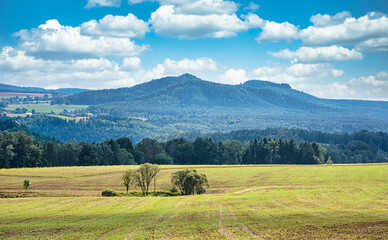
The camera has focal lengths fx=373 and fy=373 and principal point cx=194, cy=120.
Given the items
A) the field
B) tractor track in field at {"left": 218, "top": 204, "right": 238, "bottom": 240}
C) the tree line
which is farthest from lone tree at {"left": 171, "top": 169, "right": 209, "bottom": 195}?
the tree line

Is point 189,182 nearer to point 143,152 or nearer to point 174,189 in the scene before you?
point 174,189

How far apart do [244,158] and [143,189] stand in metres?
101

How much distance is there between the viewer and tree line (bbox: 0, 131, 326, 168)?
4978 inches

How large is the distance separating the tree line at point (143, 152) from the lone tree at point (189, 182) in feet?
249

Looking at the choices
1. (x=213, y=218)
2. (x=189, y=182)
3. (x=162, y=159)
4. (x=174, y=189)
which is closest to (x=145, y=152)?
(x=162, y=159)

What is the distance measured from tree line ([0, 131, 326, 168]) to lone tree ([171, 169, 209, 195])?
7583 centimetres

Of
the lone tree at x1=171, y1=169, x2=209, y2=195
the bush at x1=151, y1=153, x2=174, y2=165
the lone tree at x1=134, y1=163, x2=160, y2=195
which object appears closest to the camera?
the lone tree at x1=171, y1=169, x2=209, y2=195

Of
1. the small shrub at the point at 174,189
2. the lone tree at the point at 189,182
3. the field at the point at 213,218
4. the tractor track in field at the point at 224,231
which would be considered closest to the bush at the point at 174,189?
the small shrub at the point at 174,189

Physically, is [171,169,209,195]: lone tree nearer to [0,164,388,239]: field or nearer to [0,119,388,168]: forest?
[0,164,388,239]: field

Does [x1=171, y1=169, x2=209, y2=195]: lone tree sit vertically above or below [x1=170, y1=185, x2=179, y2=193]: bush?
above

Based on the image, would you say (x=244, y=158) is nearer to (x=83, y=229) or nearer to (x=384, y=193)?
(x=384, y=193)

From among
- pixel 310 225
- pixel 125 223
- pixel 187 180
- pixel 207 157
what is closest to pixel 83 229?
pixel 125 223

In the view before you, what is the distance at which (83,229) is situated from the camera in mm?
30641

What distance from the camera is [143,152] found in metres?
165
